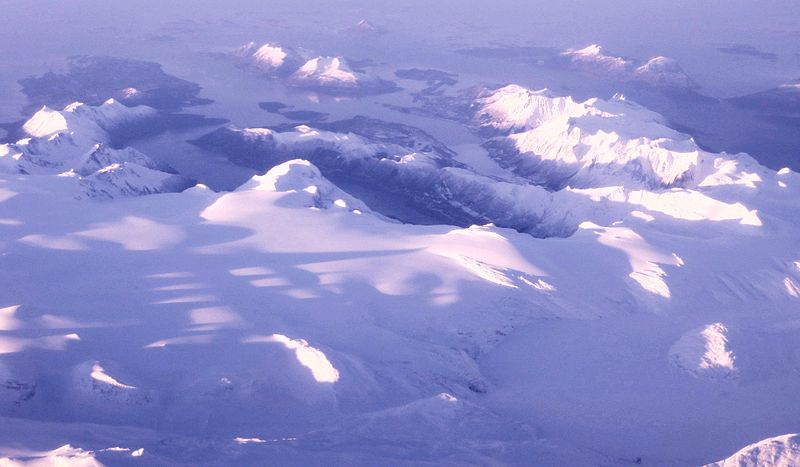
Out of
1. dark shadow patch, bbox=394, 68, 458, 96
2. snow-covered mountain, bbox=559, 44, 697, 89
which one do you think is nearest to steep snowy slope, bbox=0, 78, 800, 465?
dark shadow patch, bbox=394, 68, 458, 96

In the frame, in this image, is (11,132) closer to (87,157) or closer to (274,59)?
(87,157)

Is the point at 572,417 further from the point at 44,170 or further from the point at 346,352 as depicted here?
the point at 44,170

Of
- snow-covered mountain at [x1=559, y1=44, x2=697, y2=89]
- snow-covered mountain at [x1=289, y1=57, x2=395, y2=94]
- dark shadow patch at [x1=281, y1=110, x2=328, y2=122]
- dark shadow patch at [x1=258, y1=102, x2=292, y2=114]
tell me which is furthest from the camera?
snow-covered mountain at [x1=559, y1=44, x2=697, y2=89]

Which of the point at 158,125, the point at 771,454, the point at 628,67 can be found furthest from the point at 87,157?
the point at 628,67

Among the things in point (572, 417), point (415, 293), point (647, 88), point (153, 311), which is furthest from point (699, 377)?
point (647, 88)

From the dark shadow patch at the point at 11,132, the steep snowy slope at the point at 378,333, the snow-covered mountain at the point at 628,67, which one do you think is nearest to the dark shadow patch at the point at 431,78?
the snow-covered mountain at the point at 628,67

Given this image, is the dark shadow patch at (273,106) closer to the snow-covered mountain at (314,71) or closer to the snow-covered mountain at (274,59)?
the snow-covered mountain at (314,71)

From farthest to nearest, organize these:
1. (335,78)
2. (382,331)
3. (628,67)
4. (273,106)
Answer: (628,67) → (335,78) → (273,106) → (382,331)

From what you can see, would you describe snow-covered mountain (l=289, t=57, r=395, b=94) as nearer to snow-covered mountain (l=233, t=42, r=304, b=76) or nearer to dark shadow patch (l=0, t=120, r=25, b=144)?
snow-covered mountain (l=233, t=42, r=304, b=76)

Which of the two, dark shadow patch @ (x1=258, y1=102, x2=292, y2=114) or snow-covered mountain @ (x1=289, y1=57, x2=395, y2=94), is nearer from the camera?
dark shadow patch @ (x1=258, y1=102, x2=292, y2=114)
